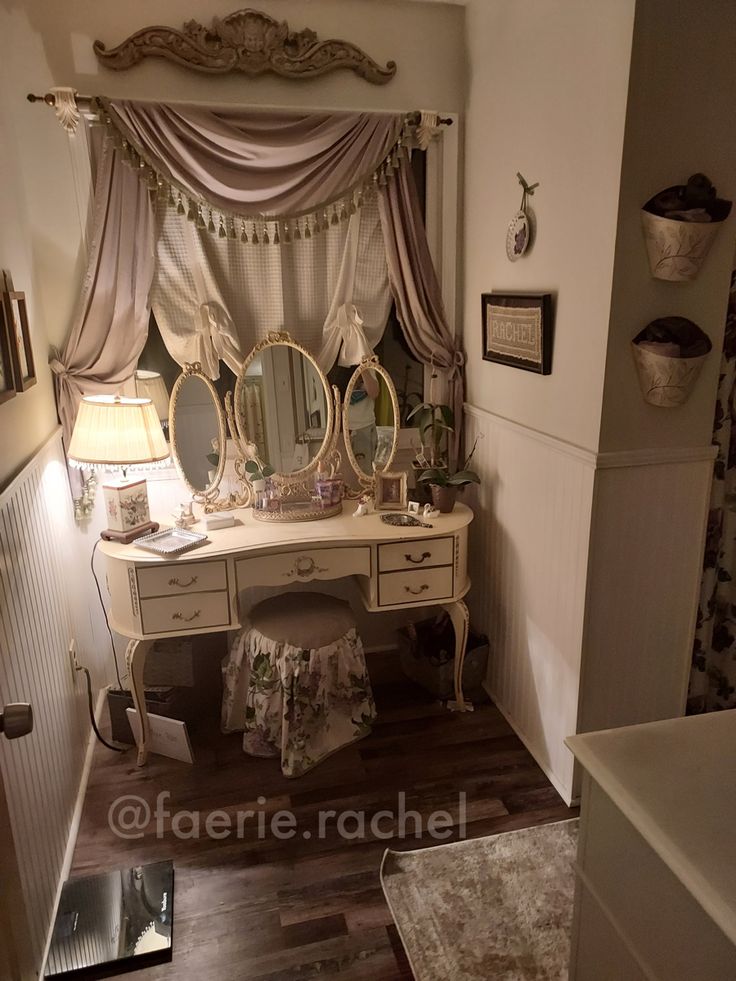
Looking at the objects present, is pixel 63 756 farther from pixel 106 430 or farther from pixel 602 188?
pixel 602 188

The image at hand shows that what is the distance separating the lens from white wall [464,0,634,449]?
1.83m

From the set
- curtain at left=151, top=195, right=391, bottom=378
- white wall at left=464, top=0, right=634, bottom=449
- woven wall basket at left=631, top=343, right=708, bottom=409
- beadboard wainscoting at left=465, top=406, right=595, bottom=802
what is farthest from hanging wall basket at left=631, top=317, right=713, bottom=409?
curtain at left=151, top=195, right=391, bottom=378

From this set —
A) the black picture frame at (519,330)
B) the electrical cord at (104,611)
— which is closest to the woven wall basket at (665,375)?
the black picture frame at (519,330)

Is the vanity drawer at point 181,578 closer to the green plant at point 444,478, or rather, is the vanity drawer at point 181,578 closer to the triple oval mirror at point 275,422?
the triple oval mirror at point 275,422

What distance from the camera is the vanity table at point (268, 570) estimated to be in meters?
2.29

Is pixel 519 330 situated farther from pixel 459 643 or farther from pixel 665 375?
pixel 459 643

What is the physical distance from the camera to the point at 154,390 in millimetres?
2613

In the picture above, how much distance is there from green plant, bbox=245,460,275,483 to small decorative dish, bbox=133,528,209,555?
340 mm

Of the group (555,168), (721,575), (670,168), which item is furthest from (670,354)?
(721,575)

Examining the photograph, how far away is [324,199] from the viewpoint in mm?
2588

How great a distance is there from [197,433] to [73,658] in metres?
0.90

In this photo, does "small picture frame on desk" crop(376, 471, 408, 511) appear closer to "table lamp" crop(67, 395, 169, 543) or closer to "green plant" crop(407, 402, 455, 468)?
"green plant" crop(407, 402, 455, 468)

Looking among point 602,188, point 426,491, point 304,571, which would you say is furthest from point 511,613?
point 602,188

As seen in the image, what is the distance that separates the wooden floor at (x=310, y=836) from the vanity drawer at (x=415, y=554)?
0.65 meters
